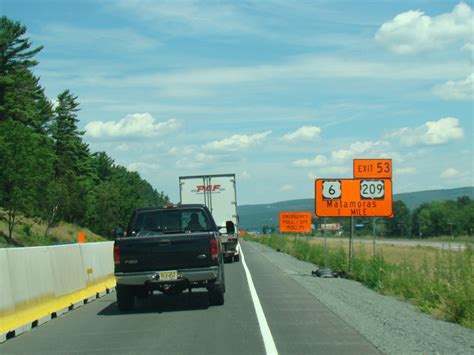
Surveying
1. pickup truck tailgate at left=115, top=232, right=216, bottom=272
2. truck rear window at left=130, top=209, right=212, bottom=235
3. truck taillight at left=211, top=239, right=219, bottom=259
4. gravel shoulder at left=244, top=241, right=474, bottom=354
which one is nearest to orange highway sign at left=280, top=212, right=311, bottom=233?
gravel shoulder at left=244, top=241, right=474, bottom=354

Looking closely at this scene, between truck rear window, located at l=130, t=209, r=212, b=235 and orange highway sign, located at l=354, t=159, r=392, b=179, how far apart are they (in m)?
10.5

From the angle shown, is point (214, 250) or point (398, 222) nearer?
point (214, 250)

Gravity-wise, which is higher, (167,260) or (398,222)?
(167,260)

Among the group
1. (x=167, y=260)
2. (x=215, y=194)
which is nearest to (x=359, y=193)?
(x=215, y=194)

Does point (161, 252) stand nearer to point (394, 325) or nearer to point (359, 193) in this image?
point (394, 325)

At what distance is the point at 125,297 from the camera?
14.2m

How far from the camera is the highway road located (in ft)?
31.3

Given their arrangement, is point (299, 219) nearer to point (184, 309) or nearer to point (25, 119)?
point (25, 119)

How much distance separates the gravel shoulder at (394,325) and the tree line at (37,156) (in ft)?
114

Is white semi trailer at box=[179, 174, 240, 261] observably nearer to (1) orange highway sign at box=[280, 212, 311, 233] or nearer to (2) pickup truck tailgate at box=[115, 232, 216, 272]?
(2) pickup truck tailgate at box=[115, 232, 216, 272]

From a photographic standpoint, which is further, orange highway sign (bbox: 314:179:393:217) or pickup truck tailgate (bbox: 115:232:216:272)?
orange highway sign (bbox: 314:179:393:217)

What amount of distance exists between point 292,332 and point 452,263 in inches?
241

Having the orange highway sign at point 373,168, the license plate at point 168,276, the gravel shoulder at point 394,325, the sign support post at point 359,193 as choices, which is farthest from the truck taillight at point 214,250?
the orange highway sign at point 373,168

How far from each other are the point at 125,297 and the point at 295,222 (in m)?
41.2
